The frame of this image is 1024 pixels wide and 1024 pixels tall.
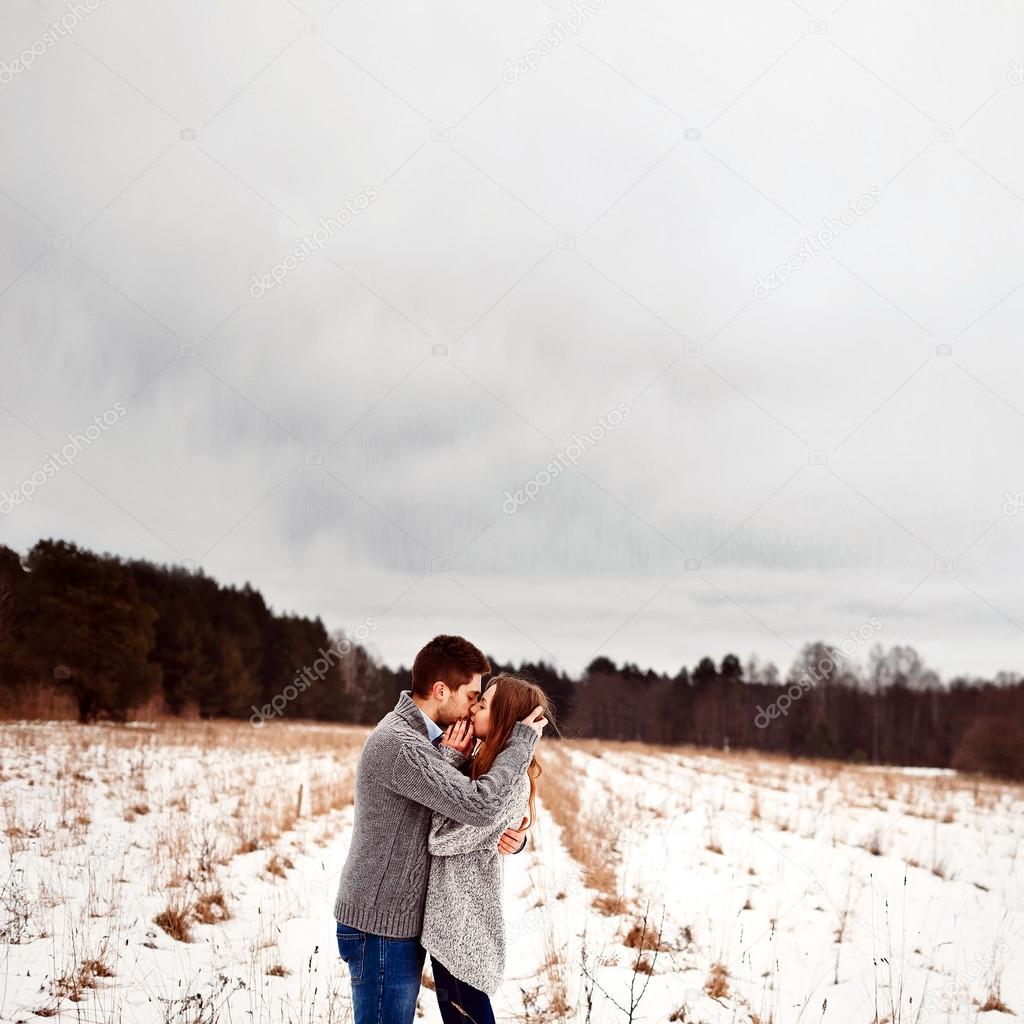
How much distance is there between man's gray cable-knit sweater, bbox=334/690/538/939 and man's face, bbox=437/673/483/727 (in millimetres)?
99

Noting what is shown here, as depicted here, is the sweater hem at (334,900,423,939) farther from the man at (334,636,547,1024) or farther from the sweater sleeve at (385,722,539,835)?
the sweater sleeve at (385,722,539,835)

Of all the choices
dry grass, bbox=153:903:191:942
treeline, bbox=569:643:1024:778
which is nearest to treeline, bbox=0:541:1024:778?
treeline, bbox=569:643:1024:778

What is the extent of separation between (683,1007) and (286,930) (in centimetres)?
306

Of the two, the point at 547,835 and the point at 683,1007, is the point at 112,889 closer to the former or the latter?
the point at 683,1007

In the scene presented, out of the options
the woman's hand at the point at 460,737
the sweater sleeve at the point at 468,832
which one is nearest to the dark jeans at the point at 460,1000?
the sweater sleeve at the point at 468,832

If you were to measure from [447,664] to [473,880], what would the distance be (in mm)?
707

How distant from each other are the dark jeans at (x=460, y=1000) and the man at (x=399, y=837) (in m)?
0.09

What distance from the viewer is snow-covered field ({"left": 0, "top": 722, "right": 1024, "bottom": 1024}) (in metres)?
4.75

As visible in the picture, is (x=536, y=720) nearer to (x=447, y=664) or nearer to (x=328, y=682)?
(x=447, y=664)

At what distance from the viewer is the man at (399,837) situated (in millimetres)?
2525

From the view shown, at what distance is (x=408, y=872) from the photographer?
263 centimetres

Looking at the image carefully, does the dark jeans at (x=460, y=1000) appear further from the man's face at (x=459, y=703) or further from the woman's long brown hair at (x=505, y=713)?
the man's face at (x=459, y=703)

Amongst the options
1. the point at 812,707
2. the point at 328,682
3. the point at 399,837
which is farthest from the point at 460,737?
the point at 812,707

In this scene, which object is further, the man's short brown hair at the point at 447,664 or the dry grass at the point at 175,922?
the dry grass at the point at 175,922
